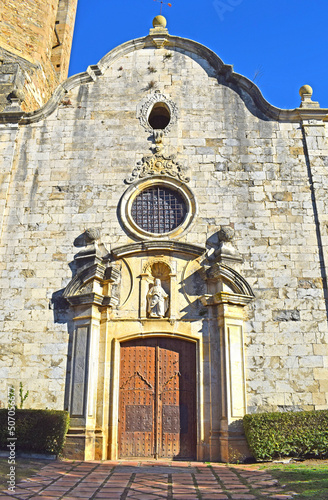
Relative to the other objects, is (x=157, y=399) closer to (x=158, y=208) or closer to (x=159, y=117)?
(x=158, y=208)

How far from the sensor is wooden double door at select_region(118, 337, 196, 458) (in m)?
8.87

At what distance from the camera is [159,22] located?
12273 mm

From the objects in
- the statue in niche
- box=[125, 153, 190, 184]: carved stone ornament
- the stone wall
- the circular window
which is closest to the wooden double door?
the statue in niche

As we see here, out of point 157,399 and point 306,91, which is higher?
point 306,91

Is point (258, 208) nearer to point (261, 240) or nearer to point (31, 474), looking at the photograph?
point (261, 240)

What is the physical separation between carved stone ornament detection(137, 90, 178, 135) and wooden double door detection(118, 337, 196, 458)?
5085 mm

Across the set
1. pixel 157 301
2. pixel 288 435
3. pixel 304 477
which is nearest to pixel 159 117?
pixel 157 301

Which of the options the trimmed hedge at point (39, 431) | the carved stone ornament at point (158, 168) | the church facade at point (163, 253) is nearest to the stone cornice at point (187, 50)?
the church facade at point (163, 253)

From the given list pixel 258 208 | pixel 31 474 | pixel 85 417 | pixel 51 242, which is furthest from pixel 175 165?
pixel 31 474

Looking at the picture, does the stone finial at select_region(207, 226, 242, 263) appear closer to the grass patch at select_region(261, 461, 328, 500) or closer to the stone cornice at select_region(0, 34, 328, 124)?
the stone cornice at select_region(0, 34, 328, 124)

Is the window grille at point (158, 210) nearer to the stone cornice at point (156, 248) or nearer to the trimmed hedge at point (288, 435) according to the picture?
the stone cornice at point (156, 248)

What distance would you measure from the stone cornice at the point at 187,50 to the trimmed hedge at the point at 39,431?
6887mm

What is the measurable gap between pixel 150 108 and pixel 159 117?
647 millimetres

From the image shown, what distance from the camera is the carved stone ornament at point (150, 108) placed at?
11.2 m
